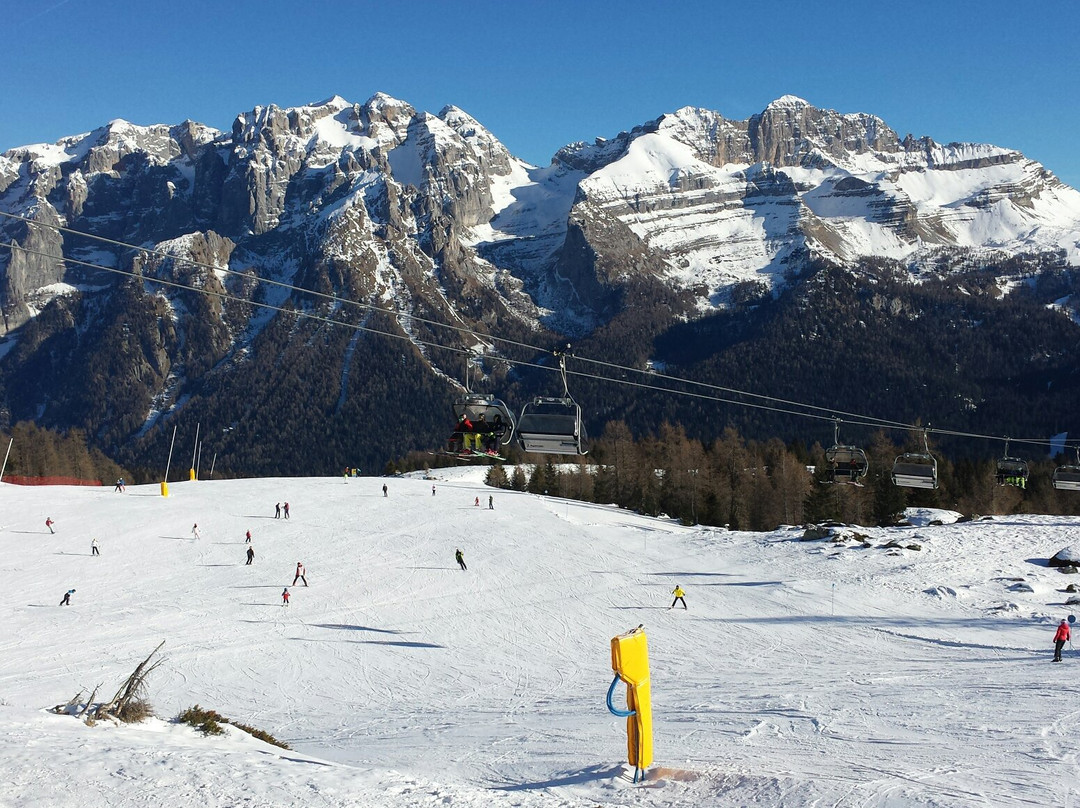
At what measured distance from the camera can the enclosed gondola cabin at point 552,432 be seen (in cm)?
2103

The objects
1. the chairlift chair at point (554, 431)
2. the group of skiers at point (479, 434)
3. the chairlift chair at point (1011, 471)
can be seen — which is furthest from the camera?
the chairlift chair at point (1011, 471)

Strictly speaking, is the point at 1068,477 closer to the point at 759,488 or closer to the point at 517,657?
the point at 517,657

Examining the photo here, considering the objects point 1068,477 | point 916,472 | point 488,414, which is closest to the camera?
point 488,414

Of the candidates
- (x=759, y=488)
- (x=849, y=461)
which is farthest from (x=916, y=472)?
(x=759, y=488)

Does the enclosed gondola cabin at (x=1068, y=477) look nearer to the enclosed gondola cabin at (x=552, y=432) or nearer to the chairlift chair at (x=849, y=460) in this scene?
the chairlift chair at (x=849, y=460)

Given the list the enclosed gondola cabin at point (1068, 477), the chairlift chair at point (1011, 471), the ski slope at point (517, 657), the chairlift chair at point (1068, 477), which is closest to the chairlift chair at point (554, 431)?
the ski slope at point (517, 657)

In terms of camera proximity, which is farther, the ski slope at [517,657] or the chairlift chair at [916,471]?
the chairlift chair at [916,471]

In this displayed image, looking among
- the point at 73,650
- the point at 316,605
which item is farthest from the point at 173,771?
the point at 316,605

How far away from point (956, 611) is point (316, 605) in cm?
2687

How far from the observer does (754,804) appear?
15.0 metres

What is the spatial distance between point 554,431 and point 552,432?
0.05 m

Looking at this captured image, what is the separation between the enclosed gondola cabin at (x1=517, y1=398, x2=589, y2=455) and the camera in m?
21.0

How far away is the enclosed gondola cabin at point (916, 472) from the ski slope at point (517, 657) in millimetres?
5539

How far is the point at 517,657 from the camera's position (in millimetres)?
32656
